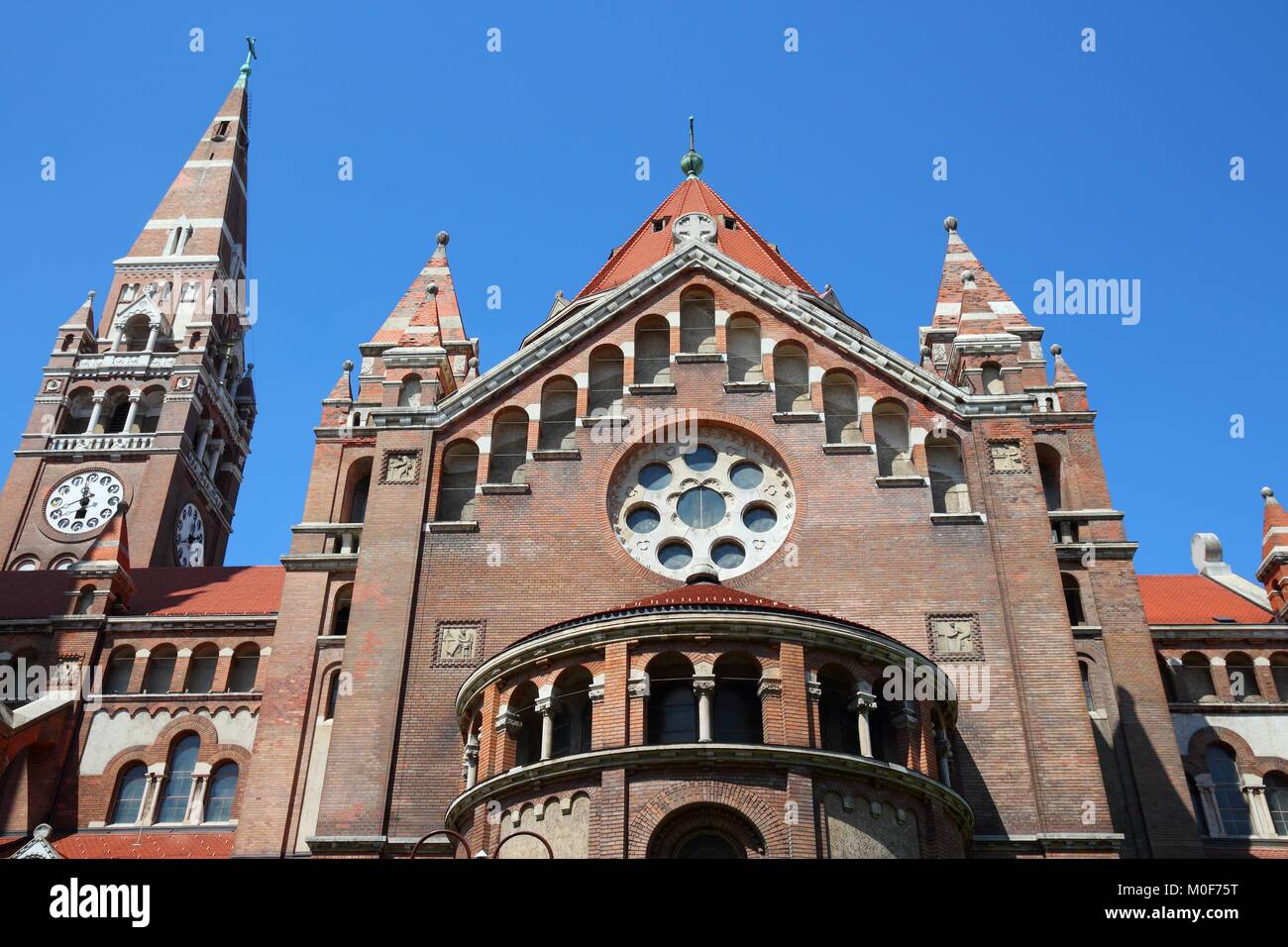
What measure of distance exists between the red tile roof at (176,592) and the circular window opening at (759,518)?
1711cm

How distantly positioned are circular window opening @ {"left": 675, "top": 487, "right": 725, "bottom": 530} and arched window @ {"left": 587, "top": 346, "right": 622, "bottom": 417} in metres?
2.99

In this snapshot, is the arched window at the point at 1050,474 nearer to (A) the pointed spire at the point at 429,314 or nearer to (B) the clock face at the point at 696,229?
(B) the clock face at the point at 696,229

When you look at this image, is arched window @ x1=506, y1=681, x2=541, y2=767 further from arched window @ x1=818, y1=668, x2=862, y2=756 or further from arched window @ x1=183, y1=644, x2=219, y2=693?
arched window @ x1=183, y1=644, x2=219, y2=693

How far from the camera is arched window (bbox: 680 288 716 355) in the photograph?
109ft

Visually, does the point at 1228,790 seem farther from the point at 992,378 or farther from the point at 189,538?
the point at 189,538

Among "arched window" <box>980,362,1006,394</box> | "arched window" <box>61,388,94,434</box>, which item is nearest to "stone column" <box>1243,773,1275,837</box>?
"arched window" <box>980,362,1006,394</box>

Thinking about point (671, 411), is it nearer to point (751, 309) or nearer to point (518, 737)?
point (751, 309)

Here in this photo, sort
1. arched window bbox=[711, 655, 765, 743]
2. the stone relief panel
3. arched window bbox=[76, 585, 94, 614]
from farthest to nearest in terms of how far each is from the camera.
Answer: arched window bbox=[76, 585, 94, 614]
arched window bbox=[711, 655, 765, 743]
the stone relief panel

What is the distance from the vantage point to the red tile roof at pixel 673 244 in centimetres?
4250

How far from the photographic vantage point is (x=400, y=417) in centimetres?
3177

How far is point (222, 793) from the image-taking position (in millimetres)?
35781

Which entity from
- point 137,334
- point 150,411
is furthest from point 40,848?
point 137,334

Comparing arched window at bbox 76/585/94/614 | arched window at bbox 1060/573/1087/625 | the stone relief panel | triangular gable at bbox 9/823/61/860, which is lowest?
the stone relief panel
